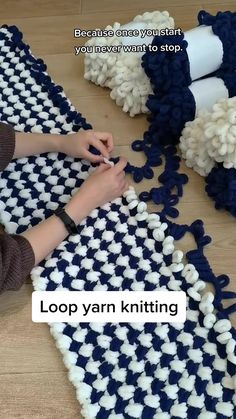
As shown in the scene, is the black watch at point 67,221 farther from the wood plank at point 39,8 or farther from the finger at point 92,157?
the wood plank at point 39,8

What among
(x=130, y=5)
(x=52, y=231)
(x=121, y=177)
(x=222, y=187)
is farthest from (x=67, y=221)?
(x=130, y=5)

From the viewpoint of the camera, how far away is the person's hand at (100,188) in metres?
0.86

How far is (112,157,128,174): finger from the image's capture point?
90cm

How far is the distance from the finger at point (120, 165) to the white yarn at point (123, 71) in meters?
0.16

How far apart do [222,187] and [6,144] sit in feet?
1.25

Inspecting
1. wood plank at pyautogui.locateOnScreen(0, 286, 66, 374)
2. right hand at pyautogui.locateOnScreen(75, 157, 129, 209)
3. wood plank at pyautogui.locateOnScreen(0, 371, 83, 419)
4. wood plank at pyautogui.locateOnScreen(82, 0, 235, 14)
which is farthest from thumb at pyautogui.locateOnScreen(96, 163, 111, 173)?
wood plank at pyautogui.locateOnScreen(82, 0, 235, 14)

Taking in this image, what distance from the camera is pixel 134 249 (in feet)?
2.72

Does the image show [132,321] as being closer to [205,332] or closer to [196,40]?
[205,332]

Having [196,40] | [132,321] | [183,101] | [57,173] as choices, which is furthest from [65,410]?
[196,40]

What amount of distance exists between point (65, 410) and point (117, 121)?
0.57 meters

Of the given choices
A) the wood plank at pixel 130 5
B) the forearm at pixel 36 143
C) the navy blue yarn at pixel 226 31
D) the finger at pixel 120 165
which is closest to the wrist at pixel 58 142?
the forearm at pixel 36 143

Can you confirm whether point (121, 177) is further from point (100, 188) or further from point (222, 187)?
point (222, 187)

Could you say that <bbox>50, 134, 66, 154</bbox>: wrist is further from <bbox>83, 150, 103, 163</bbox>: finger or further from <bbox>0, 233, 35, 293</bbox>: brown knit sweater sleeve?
<bbox>0, 233, 35, 293</bbox>: brown knit sweater sleeve

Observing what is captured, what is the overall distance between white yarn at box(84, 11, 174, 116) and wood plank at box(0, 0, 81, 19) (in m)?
0.24
